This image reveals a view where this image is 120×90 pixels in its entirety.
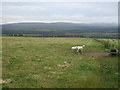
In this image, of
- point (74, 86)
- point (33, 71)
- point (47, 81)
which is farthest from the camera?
point (33, 71)

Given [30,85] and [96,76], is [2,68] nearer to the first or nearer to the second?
[30,85]

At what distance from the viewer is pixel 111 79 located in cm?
889

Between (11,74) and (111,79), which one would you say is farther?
(11,74)

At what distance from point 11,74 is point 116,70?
20.7 feet

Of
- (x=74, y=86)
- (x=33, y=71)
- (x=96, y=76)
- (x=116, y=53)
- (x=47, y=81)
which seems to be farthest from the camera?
(x=116, y=53)

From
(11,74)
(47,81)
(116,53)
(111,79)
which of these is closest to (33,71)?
(11,74)

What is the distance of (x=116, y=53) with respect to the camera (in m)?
16.7

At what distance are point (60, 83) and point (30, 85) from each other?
1.42m

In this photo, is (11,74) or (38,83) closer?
(38,83)

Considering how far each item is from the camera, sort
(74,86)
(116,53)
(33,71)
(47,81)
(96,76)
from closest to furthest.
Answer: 1. (74,86)
2. (47,81)
3. (96,76)
4. (33,71)
5. (116,53)

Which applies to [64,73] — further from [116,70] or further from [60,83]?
A: [116,70]

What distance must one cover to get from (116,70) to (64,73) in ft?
10.8

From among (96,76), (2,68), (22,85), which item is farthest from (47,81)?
(2,68)

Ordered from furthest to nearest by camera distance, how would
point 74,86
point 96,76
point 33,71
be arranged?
1. point 33,71
2. point 96,76
3. point 74,86
